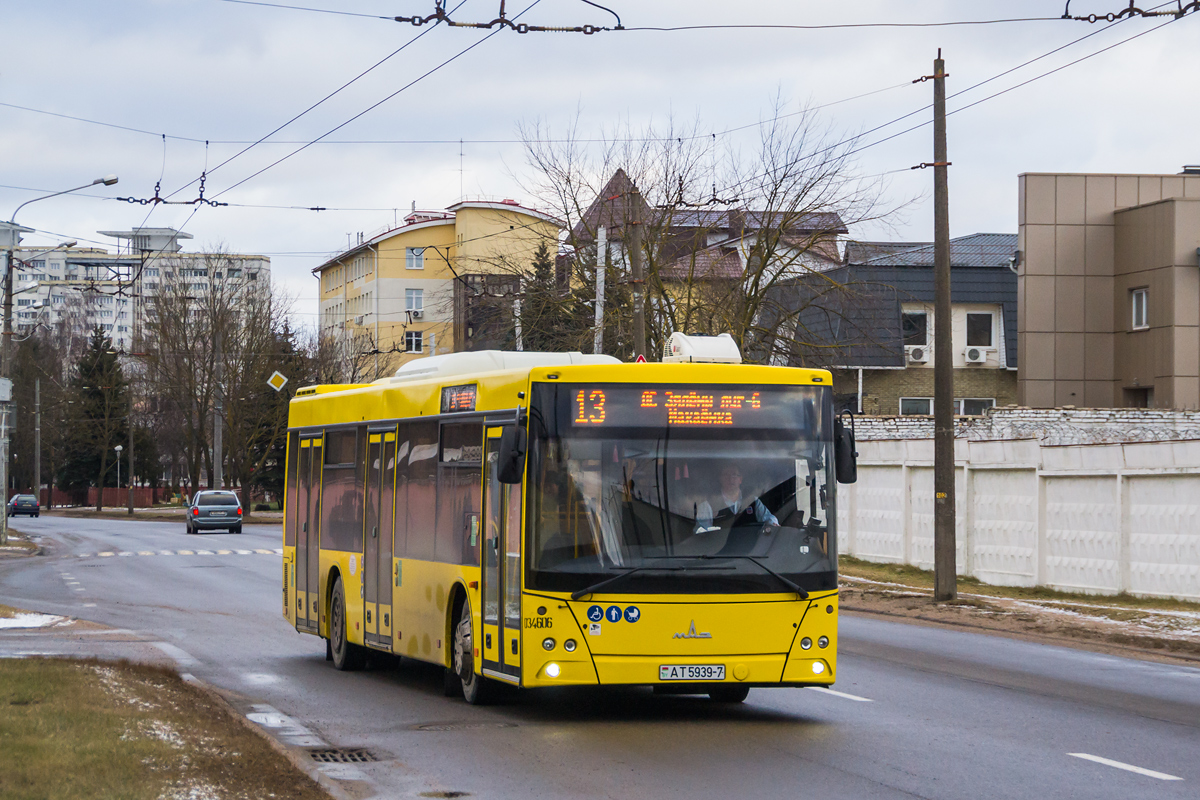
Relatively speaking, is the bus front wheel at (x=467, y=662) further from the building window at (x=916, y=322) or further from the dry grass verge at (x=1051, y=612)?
the building window at (x=916, y=322)

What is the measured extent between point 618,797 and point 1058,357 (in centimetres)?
3575

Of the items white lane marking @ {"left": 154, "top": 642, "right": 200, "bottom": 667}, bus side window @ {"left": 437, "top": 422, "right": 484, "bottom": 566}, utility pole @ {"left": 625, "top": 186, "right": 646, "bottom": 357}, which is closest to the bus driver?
bus side window @ {"left": 437, "top": 422, "right": 484, "bottom": 566}

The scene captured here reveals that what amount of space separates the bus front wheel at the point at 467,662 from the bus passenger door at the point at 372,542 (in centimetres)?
222

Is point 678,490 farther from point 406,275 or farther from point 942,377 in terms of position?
point 406,275

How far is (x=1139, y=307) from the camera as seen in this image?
41.2 meters

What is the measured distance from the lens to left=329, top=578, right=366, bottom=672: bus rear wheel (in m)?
15.7

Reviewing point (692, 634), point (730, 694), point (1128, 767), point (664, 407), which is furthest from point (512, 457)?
point (1128, 767)

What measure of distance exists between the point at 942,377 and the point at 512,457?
12664 mm

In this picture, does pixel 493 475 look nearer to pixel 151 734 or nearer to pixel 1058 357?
pixel 151 734

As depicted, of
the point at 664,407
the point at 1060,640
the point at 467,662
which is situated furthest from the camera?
the point at 1060,640

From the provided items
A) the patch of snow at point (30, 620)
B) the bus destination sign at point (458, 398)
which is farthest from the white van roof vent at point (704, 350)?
the patch of snow at point (30, 620)

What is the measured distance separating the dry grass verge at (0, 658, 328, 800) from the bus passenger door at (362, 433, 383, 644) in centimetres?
215

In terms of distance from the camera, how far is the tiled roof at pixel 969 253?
2057 inches

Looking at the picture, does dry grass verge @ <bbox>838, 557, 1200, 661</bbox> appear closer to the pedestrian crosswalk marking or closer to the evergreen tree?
the pedestrian crosswalk marking
